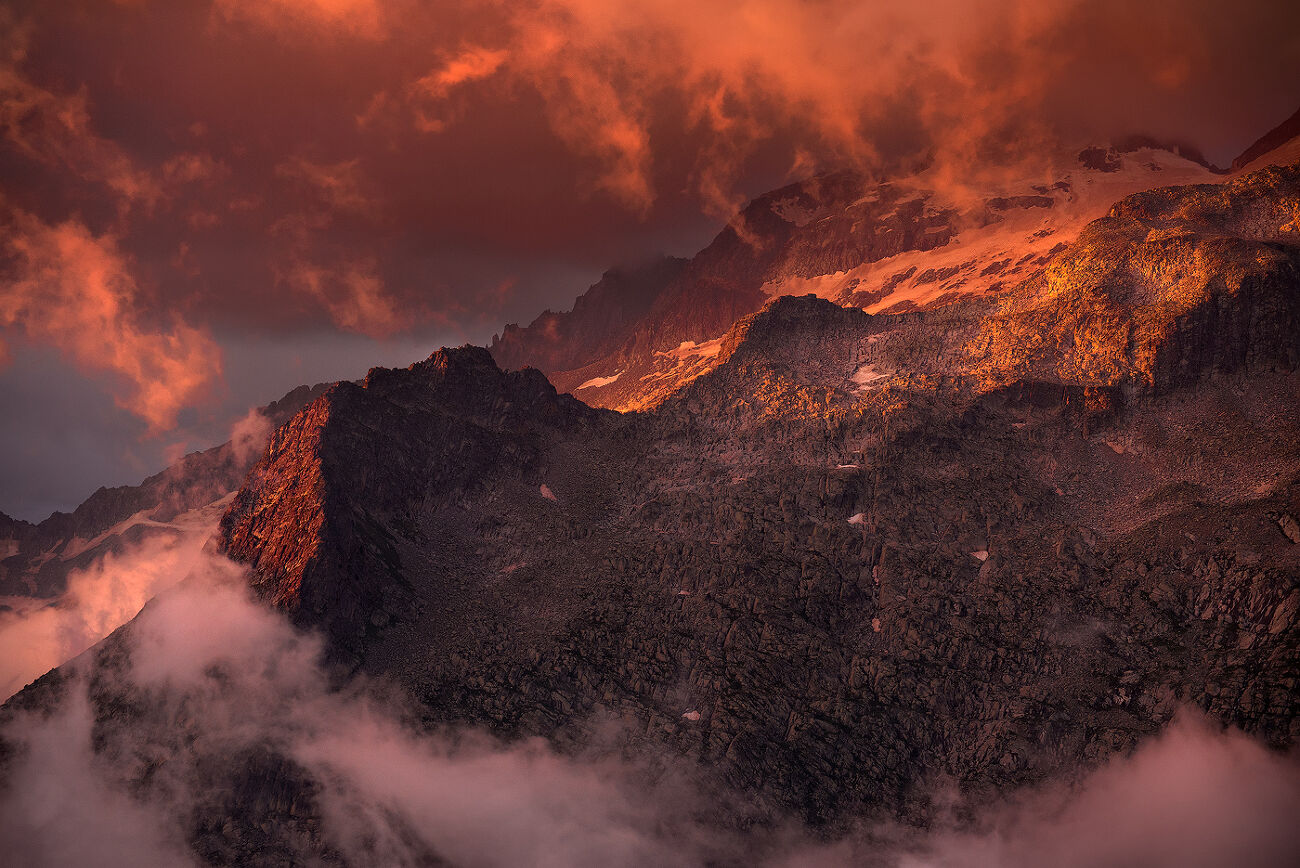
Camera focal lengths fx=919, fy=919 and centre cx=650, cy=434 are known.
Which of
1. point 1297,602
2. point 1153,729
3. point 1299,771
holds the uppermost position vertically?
point 1297,602

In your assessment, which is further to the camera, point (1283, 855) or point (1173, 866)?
point (1173, 866)

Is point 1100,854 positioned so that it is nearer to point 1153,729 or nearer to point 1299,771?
point 1153,729

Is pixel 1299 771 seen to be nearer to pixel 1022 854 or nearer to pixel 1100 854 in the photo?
pixel 1100 854

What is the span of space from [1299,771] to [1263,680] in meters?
19.4

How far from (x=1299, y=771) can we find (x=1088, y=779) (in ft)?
127

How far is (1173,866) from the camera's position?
18538 cm

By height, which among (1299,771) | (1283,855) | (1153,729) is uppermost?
(1153,729)

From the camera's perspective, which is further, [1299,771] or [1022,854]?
[1022,854]

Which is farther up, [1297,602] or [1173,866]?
Result: [1297,602]

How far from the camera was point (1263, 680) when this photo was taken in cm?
19225

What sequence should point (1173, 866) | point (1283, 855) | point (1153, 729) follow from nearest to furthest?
point (1283, 855)
point (1173, 866)
point (1153, 729)

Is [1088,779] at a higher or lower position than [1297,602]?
lower

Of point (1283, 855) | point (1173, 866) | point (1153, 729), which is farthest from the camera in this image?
point (1153, 729)

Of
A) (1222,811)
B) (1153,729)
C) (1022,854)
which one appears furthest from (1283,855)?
(1022,854)
